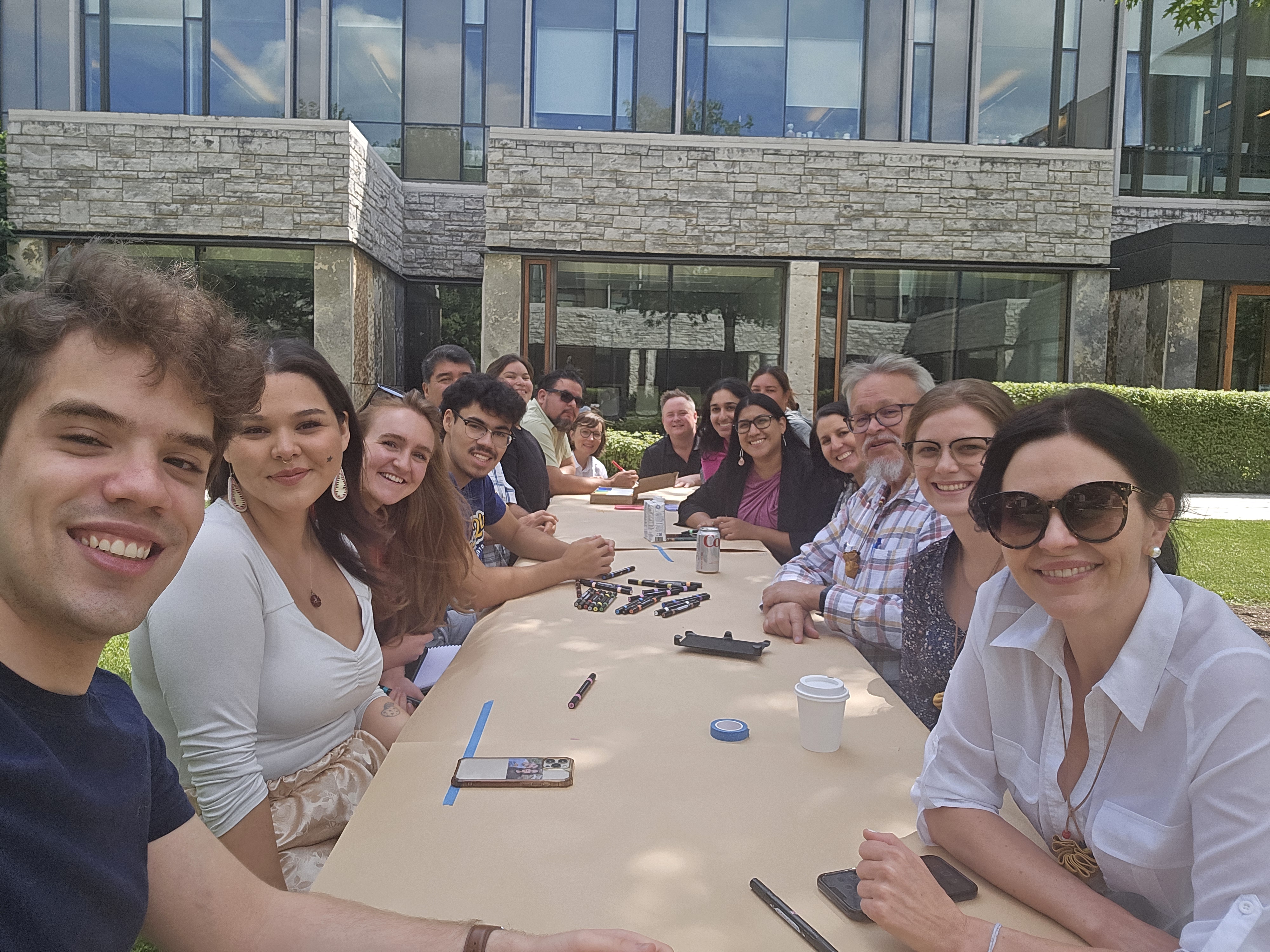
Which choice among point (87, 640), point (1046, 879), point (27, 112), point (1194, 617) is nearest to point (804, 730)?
point (1046, 879)

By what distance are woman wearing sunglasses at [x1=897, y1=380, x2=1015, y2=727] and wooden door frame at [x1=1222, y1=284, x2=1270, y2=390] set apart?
12948 mm

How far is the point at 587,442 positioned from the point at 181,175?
7953mm

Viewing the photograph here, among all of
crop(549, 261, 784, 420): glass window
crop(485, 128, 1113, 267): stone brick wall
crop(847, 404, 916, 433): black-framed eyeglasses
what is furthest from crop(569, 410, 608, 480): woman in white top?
crop(485, 128, 1113, 267): stone brick wall

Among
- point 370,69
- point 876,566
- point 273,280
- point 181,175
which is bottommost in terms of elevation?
point 876,566

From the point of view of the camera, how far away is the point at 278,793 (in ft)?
6.57

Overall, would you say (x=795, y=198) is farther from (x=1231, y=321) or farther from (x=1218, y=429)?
(x=1231, y=321)

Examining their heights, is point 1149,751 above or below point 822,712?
above

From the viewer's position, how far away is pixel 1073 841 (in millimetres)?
Result: 1474

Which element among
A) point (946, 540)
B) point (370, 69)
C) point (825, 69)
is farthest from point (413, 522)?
point (370, 69)

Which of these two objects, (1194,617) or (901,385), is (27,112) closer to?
(901,385)

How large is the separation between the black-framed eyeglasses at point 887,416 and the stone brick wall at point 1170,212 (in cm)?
1349

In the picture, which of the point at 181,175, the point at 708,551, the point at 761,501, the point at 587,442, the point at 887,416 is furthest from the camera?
the point at 181,175

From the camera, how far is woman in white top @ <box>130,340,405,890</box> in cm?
178

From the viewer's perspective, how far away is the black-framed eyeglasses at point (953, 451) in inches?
101
